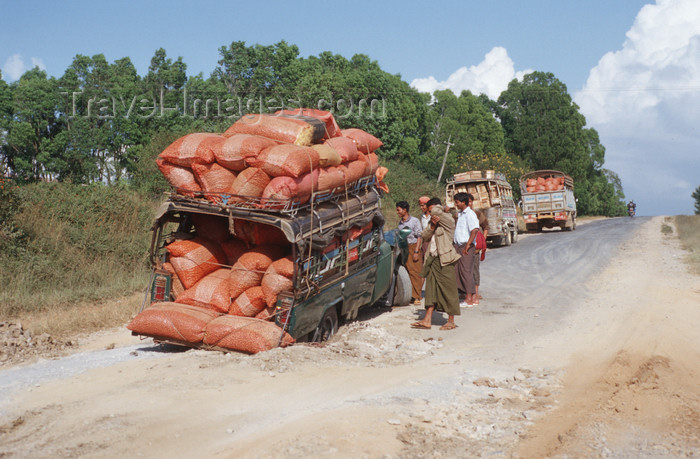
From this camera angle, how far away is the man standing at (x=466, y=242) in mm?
10742

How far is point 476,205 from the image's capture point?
2441cm

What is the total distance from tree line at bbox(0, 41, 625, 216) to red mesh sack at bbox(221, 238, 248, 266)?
51.8 ft

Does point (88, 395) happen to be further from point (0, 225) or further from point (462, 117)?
point (462, 117)

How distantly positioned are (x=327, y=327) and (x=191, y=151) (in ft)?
9.56

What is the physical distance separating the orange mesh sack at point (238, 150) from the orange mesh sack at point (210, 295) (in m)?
1.42

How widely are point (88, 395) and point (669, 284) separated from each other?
1227 cm

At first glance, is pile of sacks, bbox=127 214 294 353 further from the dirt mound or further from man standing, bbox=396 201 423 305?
man standing, bbox=396 201 423 305

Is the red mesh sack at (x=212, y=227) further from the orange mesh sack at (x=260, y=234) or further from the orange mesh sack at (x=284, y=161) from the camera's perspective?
the orange mesh sack at (x=284, y=161)

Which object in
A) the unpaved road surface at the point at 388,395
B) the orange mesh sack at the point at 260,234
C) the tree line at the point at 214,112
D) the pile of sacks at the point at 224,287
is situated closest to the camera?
the unpaved road surface at the point at 388,395

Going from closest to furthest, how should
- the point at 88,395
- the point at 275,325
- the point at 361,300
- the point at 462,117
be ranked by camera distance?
the point at 88,395, the point at 275,325, the point at 361,300, the point at 462,117

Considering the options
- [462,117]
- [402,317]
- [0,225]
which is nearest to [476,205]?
[402,317]

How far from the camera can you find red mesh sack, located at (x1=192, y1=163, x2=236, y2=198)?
7.42m

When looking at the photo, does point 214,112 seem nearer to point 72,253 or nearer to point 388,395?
point 72,253

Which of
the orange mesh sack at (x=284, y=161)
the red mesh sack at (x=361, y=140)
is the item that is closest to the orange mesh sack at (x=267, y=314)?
the orange mesh sack at (x=284, y=161)
